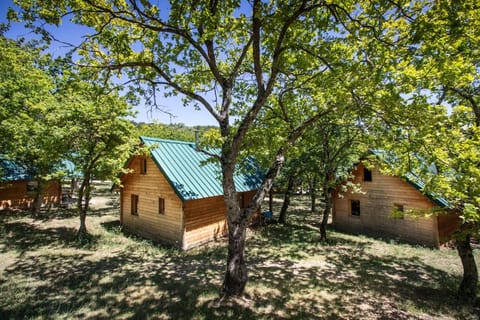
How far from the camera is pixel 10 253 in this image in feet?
38.4

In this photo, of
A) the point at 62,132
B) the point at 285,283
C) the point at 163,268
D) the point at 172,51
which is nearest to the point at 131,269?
the point at 163,268

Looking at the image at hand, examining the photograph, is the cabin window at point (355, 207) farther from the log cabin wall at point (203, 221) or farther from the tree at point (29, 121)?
the tree at point (29, 121)

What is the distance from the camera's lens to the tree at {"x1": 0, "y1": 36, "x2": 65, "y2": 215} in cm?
1345

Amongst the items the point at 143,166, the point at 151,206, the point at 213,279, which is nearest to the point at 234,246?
the point at 213,279

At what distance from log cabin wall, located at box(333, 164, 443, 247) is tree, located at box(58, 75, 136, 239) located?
54.3 ft

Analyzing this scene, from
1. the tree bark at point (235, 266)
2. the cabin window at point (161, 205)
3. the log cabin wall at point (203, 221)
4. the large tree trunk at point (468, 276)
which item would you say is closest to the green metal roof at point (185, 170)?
the log cabin wall at point (203, 221)

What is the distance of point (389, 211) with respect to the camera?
1680 cm

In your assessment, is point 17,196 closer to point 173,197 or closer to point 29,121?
point 29,121

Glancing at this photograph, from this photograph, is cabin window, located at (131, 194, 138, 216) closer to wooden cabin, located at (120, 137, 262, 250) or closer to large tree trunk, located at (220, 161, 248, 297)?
wooden cabin, located at (120, 137, 262, 250)

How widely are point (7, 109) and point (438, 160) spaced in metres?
24.1

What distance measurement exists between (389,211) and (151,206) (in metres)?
16.8

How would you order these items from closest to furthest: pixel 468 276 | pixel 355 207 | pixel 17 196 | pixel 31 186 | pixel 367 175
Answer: pixel 468 276 → pixel 367 175 → pixel 355 207 → pixel 17 196 → pixel 31 186

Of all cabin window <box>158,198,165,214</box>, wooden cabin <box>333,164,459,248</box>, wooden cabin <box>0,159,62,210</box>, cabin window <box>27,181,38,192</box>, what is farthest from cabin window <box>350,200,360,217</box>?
cabin window <box>27,181,38,192</box>

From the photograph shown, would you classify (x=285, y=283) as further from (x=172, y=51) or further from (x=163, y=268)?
(x=172, y=51)
